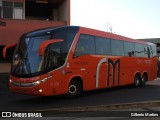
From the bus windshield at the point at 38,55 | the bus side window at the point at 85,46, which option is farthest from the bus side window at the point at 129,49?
the bus windshield at the point at 38,55

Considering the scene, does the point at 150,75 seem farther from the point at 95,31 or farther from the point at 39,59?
the point at 39,59

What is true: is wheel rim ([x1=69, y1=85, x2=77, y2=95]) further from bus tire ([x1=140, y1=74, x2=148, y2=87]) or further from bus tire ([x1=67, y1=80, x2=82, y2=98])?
bus tire ([x1=140, y1=74, x2=148, y2=87])

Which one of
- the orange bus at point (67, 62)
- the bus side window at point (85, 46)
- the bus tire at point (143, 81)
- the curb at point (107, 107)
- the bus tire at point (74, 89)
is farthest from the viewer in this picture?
the bus tire at point (143, 81)

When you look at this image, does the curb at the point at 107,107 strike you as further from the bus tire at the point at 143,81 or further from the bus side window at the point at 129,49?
the bus tire at the point at 143,81

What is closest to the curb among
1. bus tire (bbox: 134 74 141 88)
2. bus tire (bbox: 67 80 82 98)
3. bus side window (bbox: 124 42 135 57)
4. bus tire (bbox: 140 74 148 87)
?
bus tire (bbox: 67 80 82 98)

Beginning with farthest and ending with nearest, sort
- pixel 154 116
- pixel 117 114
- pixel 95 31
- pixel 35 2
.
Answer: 1. pixel 35 2
2. pixel 95 31
3. pixel 117 114
4. pixel 154 116

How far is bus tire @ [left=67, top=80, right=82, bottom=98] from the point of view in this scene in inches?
632

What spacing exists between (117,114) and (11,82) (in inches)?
219

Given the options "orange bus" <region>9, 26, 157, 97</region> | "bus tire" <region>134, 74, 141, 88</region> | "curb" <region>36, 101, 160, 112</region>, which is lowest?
"curb" <region>36, 101, 160, 112</region>

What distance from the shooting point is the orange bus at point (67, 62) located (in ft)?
47.4

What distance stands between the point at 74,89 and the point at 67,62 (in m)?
1.38

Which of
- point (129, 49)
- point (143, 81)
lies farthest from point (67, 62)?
point (143, 81)

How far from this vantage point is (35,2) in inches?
1503

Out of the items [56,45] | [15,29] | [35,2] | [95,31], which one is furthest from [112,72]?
[35,2]
